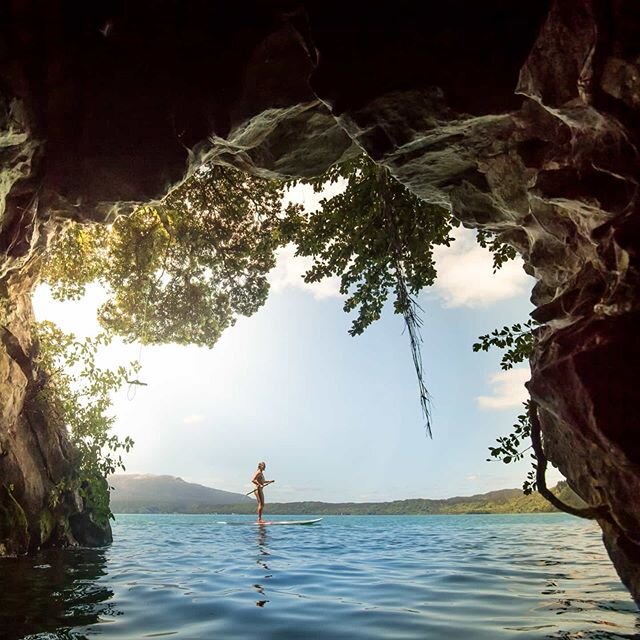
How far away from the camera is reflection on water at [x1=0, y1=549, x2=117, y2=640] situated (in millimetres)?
4402

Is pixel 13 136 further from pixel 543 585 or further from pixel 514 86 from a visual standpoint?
pixel 543 585

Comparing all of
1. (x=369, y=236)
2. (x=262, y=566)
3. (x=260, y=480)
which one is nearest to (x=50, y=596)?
(x=262, y=566)

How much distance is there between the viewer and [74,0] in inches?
257

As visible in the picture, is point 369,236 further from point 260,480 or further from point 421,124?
point 260,480

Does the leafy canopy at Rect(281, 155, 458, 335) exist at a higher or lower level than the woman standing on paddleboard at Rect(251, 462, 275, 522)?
higher

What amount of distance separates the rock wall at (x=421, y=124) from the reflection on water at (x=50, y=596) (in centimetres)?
516

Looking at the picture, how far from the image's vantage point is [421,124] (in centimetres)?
606

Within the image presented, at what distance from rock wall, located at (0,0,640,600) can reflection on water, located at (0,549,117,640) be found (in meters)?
5.16

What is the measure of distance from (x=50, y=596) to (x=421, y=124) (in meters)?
7.65

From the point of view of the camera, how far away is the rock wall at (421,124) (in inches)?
167

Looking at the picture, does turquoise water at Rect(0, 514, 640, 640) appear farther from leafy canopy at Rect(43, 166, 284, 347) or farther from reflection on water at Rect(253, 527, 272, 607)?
leafy canopy at Rect(43, 166, 284, 347)

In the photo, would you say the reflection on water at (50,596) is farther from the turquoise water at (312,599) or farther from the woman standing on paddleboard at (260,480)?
the woman standing on paddleboard at (260,480)

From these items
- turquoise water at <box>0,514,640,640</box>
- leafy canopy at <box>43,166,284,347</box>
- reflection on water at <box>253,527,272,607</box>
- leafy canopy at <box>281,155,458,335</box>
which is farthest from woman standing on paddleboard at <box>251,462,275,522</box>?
leafy canopy at <box>281,155,458,335</box>

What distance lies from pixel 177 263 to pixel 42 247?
758cm
